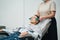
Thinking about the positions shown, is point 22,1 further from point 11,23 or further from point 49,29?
point 49,29

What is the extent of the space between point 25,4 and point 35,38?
2.19 meters

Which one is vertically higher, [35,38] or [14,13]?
[14,13]

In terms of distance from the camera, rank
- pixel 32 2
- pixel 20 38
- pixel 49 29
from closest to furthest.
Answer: pixel 20 38
pixel 49 29
pixel 32 2

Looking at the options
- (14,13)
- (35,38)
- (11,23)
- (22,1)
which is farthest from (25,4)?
(35,38)

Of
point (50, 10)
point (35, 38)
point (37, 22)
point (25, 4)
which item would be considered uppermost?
point (25, 4)

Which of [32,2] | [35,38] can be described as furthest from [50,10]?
[32,2]

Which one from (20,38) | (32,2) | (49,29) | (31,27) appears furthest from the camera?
(32,2)

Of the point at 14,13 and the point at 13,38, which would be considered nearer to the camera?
the point at 13,38

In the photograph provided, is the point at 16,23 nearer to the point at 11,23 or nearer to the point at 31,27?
the point at 11,23

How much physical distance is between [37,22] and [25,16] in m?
1.49

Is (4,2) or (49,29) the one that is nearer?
(49,29)

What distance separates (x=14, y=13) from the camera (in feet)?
12.7

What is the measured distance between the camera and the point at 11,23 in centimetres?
388

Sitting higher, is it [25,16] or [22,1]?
[22,1]
